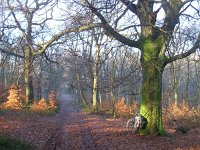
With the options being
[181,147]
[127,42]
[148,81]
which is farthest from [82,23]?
[181,147]

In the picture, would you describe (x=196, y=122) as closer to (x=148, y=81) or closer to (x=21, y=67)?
(x=148, y=81)

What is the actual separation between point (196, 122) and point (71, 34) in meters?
12.3

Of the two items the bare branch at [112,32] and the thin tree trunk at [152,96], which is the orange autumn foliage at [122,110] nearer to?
the thin tree trunk at [152,96]

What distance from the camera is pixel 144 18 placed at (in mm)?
17375

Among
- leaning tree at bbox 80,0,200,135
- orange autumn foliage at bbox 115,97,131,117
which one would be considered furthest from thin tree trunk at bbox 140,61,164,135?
orange autumn foliage at bbox 115,97,131,117

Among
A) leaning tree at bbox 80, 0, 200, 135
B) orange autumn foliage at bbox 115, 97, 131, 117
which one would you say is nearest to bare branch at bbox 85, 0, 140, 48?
leaning tree at bbox 80, 0, 200, 135

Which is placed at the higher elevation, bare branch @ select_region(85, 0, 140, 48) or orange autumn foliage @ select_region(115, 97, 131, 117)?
bare branch @ select_region(85, 0, 140, 48)

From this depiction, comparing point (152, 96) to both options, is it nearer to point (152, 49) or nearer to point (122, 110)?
point (152, 49)

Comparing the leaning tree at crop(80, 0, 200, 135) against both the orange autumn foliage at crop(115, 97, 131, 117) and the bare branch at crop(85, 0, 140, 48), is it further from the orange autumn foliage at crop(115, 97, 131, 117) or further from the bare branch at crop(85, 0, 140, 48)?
the orange autumn foliage at crop(115, 97, 131, 117)

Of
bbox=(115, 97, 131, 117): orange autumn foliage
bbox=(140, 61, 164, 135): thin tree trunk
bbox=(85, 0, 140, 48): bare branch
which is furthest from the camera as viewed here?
bbox=(115, 97, 131, 117): orange autumn foliage

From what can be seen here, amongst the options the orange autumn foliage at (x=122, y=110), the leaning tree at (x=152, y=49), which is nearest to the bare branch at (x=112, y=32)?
the leaning tree at (x=152, y=49)

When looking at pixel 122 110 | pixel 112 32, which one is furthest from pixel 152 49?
pixel 122 110

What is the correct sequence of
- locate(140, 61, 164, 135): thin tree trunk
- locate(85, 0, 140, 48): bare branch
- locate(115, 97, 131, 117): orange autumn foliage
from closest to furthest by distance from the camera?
1. locate(85, 0, 140, 48): bare branch
2. locate(140, 61, 164, 135): thin tree trunk
3. locate(115, 97, 131, 117): orange autumn foliage

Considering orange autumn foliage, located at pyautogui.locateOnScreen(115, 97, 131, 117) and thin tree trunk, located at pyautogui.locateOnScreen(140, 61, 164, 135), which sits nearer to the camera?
thin tree trunk, located at pyautogui.locateOnScreen(140, 61, 164, 135)
